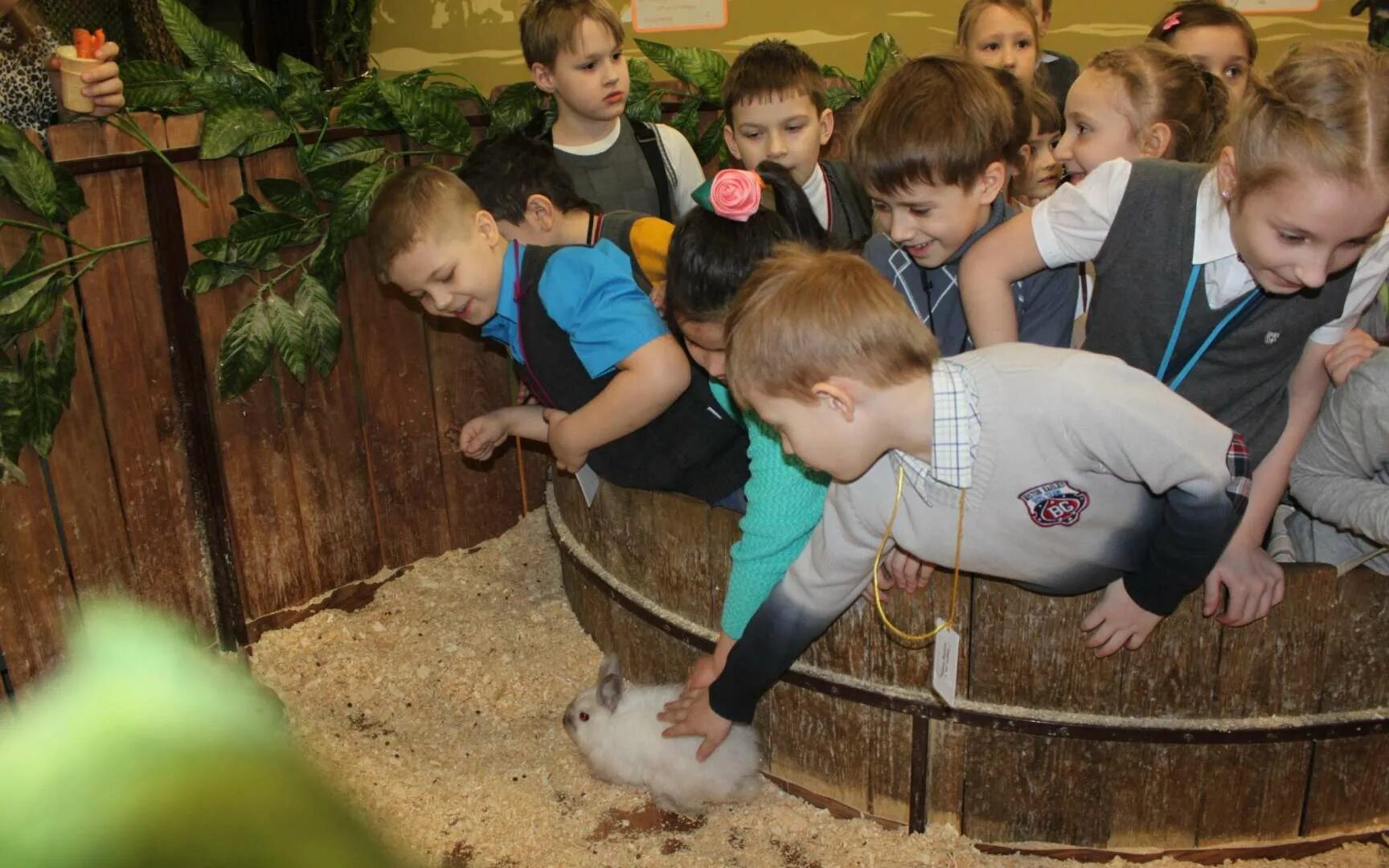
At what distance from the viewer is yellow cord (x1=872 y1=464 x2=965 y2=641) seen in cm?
200

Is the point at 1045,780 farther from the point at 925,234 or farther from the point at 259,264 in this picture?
the point at 259,264

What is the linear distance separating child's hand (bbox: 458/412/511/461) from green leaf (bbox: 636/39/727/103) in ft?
5.34

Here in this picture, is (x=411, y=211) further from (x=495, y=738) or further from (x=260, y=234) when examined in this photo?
(x=495, y=738)

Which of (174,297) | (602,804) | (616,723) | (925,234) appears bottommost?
(602,804)

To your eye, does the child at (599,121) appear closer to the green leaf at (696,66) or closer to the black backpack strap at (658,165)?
the black backpack strap at (658,165)

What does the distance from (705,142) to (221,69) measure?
1.69m

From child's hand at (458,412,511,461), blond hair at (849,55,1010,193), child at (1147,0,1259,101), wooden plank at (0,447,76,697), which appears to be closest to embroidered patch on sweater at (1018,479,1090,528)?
blond hair at (849,55,1010,193)

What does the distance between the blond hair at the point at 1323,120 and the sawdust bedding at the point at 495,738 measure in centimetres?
143

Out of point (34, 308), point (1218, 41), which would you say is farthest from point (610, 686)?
Result: point (1218, 41)

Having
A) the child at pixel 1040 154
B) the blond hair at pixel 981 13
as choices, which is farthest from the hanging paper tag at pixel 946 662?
the blond hair at pixel 981 13

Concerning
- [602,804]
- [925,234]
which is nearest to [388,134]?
[925,234]

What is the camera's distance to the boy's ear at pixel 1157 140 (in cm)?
268

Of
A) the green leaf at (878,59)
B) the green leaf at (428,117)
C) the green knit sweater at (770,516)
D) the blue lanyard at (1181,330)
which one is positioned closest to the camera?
the blue lanyard at (1181,330)

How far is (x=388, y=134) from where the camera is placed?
3365 mm
